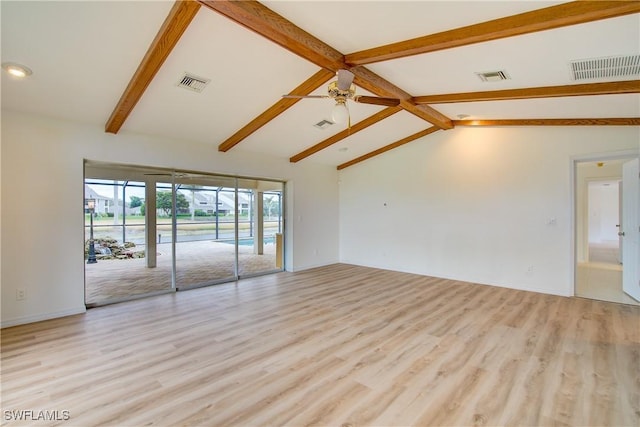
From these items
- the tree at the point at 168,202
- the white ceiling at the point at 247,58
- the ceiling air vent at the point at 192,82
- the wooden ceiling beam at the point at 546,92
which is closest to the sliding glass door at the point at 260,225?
the tree at the point at 168,202

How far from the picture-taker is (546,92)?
373 cm

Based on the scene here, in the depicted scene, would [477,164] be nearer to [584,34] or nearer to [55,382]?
[584,34]

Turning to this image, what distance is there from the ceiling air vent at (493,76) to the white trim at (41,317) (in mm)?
6136

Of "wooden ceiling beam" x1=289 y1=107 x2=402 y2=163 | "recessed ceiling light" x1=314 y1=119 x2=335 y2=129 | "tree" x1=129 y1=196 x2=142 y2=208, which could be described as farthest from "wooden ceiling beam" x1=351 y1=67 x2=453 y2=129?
"tree" x1=129 y1=196 x2=142 y2=208

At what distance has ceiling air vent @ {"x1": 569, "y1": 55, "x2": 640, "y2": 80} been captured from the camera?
2897 mm

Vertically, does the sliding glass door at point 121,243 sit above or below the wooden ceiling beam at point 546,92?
below

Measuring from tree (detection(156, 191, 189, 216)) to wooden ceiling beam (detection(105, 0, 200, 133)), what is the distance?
1.87 meters

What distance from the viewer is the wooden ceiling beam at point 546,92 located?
3329 millimetres

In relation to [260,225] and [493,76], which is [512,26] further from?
[260,225]

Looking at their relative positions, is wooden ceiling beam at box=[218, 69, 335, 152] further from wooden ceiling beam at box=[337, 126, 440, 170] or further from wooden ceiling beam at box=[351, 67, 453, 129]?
wooden ceiling beam at box=[337, 126, 440, 170]

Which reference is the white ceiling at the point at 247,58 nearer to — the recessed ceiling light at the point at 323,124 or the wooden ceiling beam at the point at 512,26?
the wooden ceiling beam at the point at 512,26

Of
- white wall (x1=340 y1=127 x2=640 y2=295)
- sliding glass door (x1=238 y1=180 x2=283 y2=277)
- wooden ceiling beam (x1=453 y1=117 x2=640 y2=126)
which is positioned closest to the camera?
wooden ceiling beam (x1=453 y1=117 x2=640 y2=126)

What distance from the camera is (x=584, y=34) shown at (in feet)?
8.53

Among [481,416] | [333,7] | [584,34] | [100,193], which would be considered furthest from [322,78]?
[100,193]
